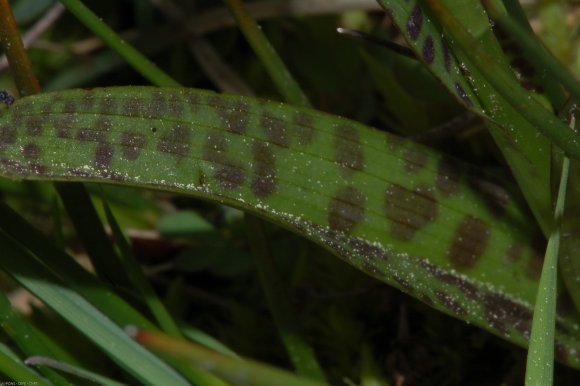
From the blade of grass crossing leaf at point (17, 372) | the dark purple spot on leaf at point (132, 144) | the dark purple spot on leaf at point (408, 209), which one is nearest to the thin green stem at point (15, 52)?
the dark purple spot on leaf at point (132, 144)

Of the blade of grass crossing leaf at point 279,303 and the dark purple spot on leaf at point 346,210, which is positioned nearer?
the dark purple spot on leaf at point 346,210

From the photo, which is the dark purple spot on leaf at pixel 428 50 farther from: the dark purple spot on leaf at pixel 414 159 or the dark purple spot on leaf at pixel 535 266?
the dark purple spot on leaf at pixel 535 266

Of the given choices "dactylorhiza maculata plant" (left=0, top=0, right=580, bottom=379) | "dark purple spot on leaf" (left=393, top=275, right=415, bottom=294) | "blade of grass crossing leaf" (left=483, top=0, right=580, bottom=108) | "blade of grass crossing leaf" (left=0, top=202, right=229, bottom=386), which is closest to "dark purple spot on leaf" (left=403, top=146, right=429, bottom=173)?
"dactylorhiza maculata plant" (left=0, top=0, right=580, bottom=379)

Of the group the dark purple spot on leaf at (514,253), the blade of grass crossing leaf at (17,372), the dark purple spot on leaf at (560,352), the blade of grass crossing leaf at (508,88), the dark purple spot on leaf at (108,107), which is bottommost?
the blade of grass crossing leaf at (17,372)

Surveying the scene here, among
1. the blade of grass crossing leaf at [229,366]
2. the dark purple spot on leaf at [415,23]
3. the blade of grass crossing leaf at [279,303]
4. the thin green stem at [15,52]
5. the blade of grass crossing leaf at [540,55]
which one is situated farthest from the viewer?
the blade of grass crossing leaf at [279,303]

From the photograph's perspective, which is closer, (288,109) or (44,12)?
(288,109)

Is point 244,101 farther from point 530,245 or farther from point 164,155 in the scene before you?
point 530,245

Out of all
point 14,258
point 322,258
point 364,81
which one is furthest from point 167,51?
point 14,258
